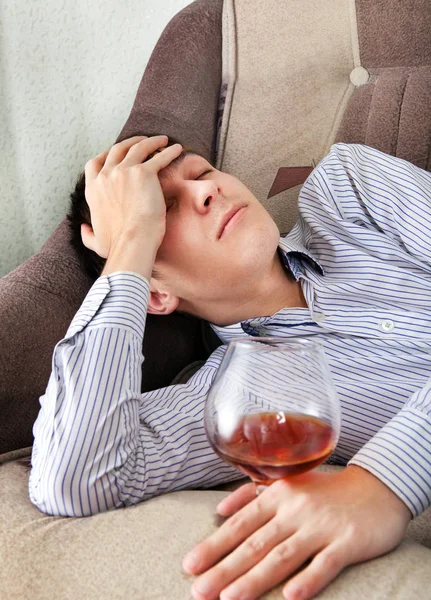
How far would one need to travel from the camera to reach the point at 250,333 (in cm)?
134

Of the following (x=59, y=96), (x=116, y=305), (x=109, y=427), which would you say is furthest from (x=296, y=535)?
(x=59, y=96)

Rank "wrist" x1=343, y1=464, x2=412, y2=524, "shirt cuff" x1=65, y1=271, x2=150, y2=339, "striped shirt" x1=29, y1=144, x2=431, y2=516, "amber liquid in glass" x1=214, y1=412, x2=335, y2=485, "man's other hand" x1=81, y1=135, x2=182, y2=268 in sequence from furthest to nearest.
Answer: "man's other hand" x1=81, y1=135, x2=182, y2=268, "shirt cuff" x1=65, y1=271, x2=150, y2=339, "striped shirt" x1=29, y1=144, x2=431, y2=516, "wrist" x1=343, y1=464, x2=412, y2=524, "amber liquid in glass" x1=214, y1=412, x2=335, y2=485

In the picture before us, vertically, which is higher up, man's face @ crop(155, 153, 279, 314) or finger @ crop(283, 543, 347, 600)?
man's face @ crop(155, 153, 279, 314)

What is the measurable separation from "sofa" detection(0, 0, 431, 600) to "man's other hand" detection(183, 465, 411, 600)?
13 centimetres

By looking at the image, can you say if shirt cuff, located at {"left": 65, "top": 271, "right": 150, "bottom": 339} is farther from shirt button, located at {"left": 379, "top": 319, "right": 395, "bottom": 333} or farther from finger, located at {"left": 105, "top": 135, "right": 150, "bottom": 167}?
shirt button, located at {"left": 379, "top": 319, "right": 395, "bottom": 333}

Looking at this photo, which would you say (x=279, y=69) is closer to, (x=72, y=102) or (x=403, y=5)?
(x=403, y=5)

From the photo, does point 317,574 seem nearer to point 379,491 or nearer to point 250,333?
point 379,491

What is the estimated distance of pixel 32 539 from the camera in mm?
869

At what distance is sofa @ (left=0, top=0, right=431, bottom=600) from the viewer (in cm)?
120

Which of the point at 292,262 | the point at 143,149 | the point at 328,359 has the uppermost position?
the point at 143,149

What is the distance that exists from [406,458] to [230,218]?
20.9 inches

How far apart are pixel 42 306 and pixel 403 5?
88cm

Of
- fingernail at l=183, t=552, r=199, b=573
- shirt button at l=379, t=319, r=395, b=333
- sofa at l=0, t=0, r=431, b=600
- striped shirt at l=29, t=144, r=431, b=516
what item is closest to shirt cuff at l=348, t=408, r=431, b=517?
striped shirt at l=29, t=144, r=431, b=516

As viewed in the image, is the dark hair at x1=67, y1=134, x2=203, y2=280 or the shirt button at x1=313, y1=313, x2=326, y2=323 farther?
the dark hair at x1=67, y1=134, x2=203, y2=280
